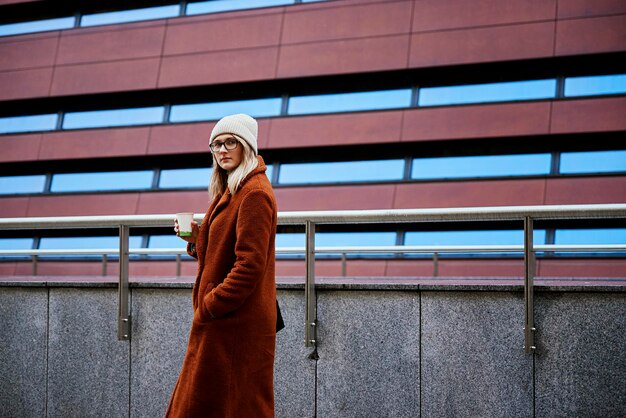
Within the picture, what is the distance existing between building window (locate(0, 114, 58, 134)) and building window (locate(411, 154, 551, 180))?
11.4m

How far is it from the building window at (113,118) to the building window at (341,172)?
172 inches

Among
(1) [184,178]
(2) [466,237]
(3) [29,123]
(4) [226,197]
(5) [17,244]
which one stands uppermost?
(3) [29,123]

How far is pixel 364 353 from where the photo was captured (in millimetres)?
5531

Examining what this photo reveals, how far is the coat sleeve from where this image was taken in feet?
11.9

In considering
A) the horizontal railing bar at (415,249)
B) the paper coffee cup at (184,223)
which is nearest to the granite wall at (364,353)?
the horizontal railing bar at (415,249)

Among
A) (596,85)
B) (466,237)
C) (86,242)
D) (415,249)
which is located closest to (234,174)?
(415,249)

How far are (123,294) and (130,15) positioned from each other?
18709 millimetres

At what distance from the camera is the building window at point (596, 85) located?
1864 centimetres

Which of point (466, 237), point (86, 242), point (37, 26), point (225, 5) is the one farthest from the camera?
point (37, 26)

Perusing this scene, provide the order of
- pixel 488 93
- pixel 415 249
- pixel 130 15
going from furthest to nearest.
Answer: pixel 130 15
pixel 488 93
pixel 415 249

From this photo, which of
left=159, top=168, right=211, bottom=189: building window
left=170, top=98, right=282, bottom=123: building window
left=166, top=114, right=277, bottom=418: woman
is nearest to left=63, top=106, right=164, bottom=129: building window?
left=170, top=98, right=282, bottom=123: building window

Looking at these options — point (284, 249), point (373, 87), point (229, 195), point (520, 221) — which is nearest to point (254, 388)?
point (229, 195)

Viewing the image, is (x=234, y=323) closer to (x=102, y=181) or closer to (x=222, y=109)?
(x=222, y=109)

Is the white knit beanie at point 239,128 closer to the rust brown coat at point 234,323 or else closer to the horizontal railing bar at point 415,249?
the rust brown coat at point 234,323
